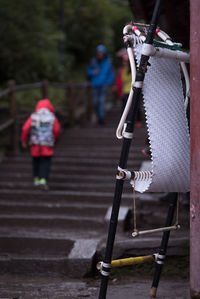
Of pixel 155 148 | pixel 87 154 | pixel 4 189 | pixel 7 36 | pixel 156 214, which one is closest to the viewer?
pixel 155 148

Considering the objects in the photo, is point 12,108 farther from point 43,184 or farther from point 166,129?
point 166,129

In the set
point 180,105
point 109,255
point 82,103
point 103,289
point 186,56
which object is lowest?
point 82,103

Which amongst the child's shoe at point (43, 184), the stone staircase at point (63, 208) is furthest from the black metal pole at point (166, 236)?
the child's shoe at point (43, 184)

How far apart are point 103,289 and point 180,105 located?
1251 millimetres

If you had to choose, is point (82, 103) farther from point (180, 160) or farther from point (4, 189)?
point (180, 160)

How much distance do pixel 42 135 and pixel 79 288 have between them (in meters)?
3.52

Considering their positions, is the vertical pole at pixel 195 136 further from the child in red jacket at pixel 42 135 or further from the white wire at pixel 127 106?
the child in red jacket at pixel 42 135

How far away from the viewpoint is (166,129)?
3.61m

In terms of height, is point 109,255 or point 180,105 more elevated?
point 180,105

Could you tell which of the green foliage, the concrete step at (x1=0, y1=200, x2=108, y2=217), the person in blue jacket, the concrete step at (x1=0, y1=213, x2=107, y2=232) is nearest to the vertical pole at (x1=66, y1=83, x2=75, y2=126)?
the person in blue jacket

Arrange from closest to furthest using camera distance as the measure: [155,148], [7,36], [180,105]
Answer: [155,148], [180,105], [7,36]

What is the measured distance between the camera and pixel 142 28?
3.89 m

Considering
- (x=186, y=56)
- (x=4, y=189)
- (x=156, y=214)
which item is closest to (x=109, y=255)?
(x=186, y=56)

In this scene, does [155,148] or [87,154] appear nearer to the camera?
[155,148]
